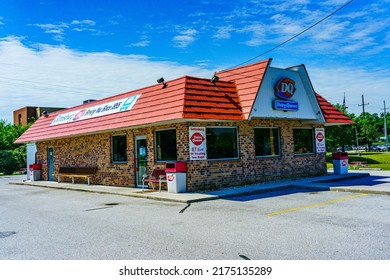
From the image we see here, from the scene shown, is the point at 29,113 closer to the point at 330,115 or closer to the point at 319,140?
the point at 319,140

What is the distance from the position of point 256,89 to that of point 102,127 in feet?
25.7

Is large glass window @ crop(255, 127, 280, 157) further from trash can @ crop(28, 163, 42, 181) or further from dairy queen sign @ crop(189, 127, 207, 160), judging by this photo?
trash can @ crop(28, 163, 42, 181)

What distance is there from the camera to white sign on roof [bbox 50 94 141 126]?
1725 centimetres

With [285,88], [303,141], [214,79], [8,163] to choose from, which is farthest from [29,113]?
[285,88]

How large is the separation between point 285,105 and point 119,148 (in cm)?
837

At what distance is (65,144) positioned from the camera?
22625 millimetres

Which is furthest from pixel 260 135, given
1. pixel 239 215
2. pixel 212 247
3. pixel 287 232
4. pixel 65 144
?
pixel 65 144

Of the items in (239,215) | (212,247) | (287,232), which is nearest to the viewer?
(212,247)

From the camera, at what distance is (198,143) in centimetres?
1397

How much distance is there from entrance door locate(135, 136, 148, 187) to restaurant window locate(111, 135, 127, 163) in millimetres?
1062

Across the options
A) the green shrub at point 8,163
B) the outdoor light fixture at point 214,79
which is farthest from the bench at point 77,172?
the green shrub at point 8,163

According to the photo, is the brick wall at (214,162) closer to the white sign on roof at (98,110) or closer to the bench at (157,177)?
the bench at (157,177)

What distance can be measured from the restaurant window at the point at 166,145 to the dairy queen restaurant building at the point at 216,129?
0.04 metres
